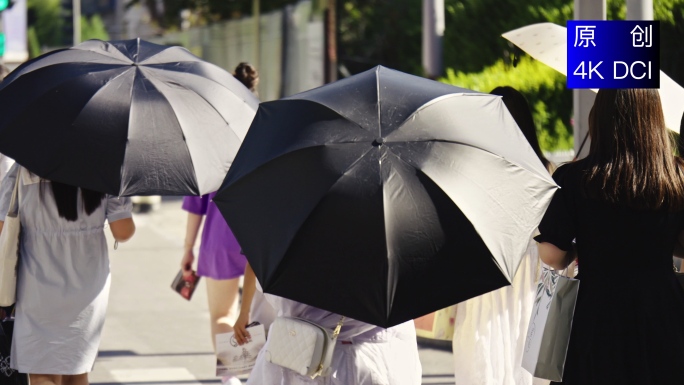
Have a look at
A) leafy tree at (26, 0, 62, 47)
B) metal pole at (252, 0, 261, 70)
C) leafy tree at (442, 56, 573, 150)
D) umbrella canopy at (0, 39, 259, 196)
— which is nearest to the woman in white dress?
umbrella canopy at (0, 39, 259, 196)

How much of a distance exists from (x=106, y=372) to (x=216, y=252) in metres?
1.82

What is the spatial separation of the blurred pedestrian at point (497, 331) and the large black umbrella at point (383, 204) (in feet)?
5.54

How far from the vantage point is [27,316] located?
4.88 m

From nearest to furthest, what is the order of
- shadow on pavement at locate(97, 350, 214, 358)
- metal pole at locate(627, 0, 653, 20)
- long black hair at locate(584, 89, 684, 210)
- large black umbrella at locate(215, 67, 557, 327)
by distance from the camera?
large black umbrella at locate(215, 67, 557, 327) → long black hair at locate(584, 89, 684, 210) → metal pole at locate(627, 0, 653, 20) → shadow on pavement at locate(97, 350, 214, 358)

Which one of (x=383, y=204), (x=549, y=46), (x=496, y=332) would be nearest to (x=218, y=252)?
(x=496, y=332)

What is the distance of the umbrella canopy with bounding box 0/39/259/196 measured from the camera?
4434mm

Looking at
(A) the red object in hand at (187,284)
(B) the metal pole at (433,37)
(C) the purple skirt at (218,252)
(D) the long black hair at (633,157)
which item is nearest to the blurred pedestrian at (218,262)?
(C) the purple skirt at (218,252)

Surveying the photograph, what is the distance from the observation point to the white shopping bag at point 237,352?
5.30m

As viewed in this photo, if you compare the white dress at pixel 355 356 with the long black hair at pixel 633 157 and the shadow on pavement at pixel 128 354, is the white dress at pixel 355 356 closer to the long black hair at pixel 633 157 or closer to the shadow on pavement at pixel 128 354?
the long black hair at pixel 633 157

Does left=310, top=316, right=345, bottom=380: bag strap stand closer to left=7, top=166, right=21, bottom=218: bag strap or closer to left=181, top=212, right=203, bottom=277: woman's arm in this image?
left=7, top=166, right=21, bottom=218: bag strap

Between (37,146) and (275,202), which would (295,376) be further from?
(37,146)

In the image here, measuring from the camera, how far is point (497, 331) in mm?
4965

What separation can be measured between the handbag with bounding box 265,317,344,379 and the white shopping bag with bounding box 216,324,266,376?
5.60 feet

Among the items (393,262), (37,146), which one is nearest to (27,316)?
(37,146)
